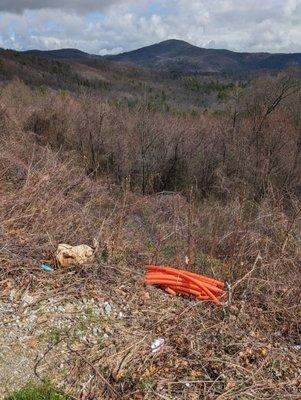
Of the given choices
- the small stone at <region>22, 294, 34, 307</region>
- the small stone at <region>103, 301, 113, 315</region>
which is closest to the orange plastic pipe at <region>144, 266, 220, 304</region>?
the small stone at <region>103, 301, 113, 315</region>

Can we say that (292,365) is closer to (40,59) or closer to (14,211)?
(14,211)

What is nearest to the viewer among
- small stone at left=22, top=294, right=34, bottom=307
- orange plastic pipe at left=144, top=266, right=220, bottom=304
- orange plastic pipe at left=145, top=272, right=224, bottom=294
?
small stone at left=22, top=294, right=34, bottom=307

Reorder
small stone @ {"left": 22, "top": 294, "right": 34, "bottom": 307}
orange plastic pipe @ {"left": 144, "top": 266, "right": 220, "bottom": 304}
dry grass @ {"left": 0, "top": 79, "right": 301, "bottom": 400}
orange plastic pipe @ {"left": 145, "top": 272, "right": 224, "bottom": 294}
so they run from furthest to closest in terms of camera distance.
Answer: orange plastic pipe @ {"left": 145, "top": 272, "right": 224, "bottom": 294}
orange plastic pipe @ {"left": 144, "top": 266, "right": 220, "bottom": 304}
small stone @ {"left": 22, "top": 294, "right": 34, "bottom": 307}
dry grass @ {"left": 0, "top": 79, "right": 301, "bottom": 400}

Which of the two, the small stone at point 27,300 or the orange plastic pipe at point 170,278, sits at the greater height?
the small stone at point 27,300

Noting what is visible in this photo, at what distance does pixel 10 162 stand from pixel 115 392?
618 centimetres

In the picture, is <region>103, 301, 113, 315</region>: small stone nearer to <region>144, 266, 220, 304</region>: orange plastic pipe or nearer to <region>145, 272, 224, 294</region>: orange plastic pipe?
<region>145, 272, 224, 294</region>: orange plastic pipe

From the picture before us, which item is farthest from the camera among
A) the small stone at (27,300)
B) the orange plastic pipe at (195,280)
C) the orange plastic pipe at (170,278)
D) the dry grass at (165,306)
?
the orange plastic pipe at (170,278)

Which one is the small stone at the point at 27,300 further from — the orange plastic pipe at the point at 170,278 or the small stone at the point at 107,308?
the orange plastic pipe at the point at 170,278

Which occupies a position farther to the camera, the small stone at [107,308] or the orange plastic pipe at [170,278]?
the orange plastic pipe at [170,278]

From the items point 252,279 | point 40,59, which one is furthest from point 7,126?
point 40,59

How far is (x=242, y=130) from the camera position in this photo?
28.3m

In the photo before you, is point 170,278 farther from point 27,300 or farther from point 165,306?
point 27,300

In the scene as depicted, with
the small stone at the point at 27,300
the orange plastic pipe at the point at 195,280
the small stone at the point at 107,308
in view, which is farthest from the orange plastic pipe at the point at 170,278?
the small stone at the point at 27,300

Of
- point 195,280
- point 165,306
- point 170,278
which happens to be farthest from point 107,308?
point 195,280
